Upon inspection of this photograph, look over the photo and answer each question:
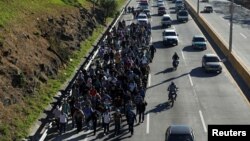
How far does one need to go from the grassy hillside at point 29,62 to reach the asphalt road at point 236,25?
48.4 feet

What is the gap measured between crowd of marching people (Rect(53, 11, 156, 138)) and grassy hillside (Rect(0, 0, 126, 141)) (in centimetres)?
167

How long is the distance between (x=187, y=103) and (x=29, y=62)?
10620 mm

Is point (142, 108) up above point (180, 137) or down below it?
below

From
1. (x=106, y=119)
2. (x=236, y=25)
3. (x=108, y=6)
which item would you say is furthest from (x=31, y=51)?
(x=236, y=25)

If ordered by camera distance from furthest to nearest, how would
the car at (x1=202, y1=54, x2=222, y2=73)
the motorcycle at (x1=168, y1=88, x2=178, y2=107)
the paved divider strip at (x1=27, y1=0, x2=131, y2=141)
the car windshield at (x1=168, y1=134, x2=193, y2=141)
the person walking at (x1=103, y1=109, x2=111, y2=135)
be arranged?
the car at (x1=202, y1=54, x2=222, y2=73), the motorcycle at (x1=168, y1=88, x2=178, y2=107), the person walking at (x1=103, y1=109, x2=111, y2=135), the paved divider strip at (x1=27, y1=0, x2=131, y2=141), the car windshield at (x1=168, y1=134, x2=193, y2=141)

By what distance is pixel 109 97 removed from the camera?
30406mm

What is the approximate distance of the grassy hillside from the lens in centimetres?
2675

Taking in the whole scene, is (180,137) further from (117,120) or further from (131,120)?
(117,120)

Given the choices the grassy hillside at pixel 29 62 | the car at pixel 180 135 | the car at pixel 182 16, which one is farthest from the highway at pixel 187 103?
the car at pixel 182 16

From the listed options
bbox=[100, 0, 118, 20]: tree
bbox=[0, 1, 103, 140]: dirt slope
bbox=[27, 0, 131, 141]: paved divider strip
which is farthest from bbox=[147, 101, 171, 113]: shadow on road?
bbox=[100, 0, 118, 20]: tree

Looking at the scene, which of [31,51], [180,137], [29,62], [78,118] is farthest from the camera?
[31,51]

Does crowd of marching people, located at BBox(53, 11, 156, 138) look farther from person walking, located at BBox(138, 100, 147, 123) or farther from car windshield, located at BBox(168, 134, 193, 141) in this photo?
car windshield, located at BBox(168, 134, 193, 141)

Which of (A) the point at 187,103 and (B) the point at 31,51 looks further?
(B) the point at 31,51

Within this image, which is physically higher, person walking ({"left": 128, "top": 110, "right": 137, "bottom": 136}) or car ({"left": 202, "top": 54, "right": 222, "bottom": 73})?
person walking ({"left": 128, "top": 110, "right": 137, "bottom": 136})
